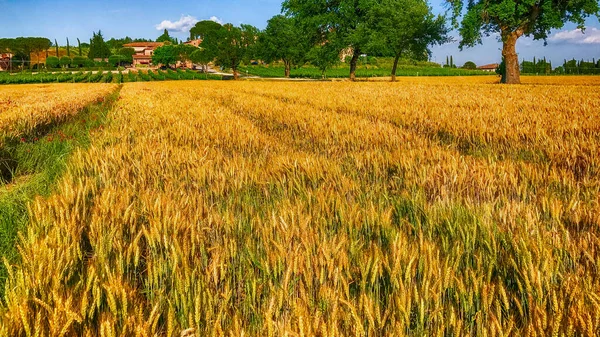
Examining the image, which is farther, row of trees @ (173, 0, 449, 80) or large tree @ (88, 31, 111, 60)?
large tree @ (88, 31, 111, 60)

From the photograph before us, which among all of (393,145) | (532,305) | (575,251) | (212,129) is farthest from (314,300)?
(212,129)

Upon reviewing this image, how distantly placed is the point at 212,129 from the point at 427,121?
12.2 feet

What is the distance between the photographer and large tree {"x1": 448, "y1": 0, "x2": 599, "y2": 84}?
91.6 ft

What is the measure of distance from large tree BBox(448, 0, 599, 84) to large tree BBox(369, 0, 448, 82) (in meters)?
9.93

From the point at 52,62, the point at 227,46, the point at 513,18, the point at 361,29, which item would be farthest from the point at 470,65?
the point at 52,62

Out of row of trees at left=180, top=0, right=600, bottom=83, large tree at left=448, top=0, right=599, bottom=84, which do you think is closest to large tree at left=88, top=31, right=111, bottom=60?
row of trees at left=180, top=0, right=600, bottom=83

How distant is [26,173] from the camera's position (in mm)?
6316

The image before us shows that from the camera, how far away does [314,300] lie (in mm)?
1370

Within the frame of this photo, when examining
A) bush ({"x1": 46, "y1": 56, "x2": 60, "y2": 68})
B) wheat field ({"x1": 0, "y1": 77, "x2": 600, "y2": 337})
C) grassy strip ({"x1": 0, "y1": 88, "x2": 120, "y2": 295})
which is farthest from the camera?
bush ({"x1": 46, "y1": 56, "x2": 60, "y2": 68})

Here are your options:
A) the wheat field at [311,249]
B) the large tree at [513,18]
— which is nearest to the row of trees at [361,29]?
the large tree at [513,18]

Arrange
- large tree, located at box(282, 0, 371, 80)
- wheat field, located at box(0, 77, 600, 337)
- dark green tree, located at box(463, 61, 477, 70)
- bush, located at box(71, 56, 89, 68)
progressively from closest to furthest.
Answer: wheat field, located at box(0, 77, 600, 337), large tree, located at box(282, 0, 371, 80), bush, located at box(71, 56, 89, 68), dark green tree, located at box(463, 61, 477, 70)

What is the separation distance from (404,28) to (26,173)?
4396 cm

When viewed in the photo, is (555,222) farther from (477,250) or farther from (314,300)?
(314,300)

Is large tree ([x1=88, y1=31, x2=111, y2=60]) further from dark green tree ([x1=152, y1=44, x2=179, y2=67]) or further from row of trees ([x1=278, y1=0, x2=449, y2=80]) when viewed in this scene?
row of trees ([x1=278, y1=0, x2=449, y2=80])
